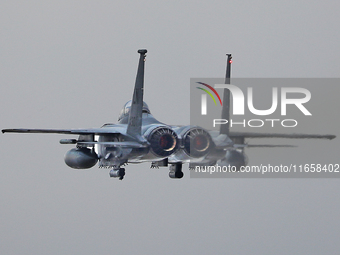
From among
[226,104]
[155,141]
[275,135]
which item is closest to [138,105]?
[155,141]

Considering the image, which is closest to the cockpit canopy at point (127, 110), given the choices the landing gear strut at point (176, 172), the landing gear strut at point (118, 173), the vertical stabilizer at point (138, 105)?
the vertical stabilizer at point (138, 105)

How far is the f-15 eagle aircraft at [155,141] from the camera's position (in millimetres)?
37719

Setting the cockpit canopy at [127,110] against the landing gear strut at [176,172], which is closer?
the cockpit canopy at [127,110]

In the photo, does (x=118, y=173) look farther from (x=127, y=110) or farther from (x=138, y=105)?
(x=138, y=105)

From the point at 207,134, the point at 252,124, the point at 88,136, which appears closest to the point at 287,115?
the point at 252,124

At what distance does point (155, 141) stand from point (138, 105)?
79.8 inches

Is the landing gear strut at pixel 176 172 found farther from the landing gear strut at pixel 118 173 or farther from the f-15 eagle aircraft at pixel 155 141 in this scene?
the landing gear strut at pixel 118 173

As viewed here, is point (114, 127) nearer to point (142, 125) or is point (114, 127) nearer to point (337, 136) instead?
point (142, 125)

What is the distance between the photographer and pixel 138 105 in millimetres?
38562

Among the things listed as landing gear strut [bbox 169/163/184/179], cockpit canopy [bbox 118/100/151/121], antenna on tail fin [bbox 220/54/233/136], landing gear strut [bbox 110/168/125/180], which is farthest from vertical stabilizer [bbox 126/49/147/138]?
landing gear strut [bbox 169/163/184/179]

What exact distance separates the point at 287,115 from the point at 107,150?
9633 millimetres

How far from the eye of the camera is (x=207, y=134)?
125 ft

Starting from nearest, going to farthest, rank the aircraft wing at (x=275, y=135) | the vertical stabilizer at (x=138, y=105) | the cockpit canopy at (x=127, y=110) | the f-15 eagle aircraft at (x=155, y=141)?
1. the aircraft wing at (x=275, y=135)
2. the f-15 eagle aircraft at (x=155, y=141)
3. the vertical stabilizer at (x=138, y=105)
4. the cockpit canopy at (x=127, y=110)

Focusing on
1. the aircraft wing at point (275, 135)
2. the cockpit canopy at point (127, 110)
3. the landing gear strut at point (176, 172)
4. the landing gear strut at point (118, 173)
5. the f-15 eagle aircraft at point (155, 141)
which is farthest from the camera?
the landing gear strut at point (176, 172)
